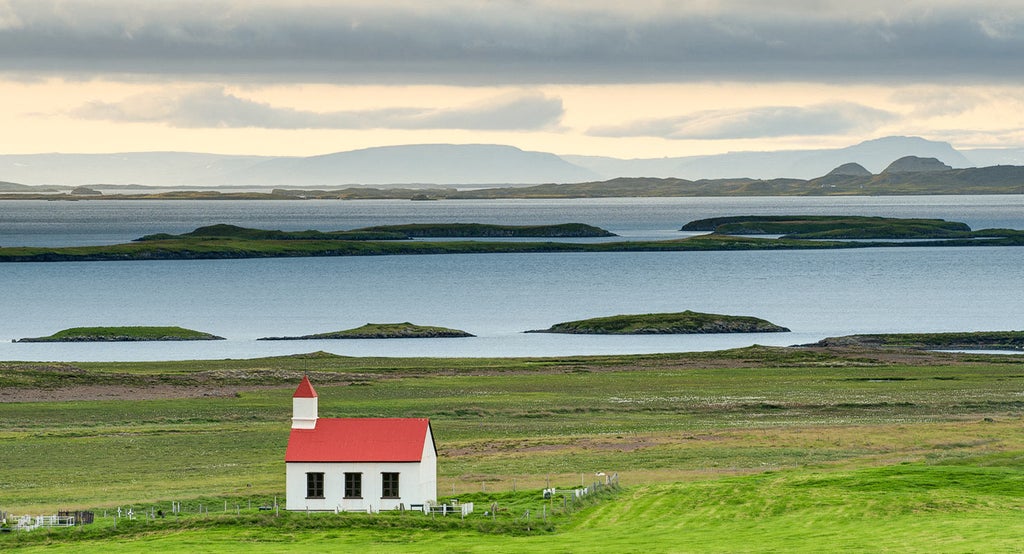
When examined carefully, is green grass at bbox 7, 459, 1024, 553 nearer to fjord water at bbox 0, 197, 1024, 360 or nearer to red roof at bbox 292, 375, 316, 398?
red roof at bbox 292, 375, 316, 398

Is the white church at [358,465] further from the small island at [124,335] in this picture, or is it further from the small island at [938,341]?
the small island at [124,335]

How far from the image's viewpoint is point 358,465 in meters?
46.3

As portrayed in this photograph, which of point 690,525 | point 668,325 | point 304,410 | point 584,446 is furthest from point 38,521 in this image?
point 668,325

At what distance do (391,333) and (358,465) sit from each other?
279 feet

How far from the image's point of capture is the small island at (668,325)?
133375 mm

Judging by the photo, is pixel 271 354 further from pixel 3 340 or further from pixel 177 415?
pixel 177 415

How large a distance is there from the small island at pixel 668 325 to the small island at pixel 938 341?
43.8 ft

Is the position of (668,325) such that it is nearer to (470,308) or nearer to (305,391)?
(470,308)

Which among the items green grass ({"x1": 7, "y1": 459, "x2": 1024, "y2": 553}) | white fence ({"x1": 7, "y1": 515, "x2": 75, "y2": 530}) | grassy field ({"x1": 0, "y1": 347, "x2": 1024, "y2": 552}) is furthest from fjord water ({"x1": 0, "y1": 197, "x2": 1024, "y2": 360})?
white fence ({"x1": 7, "y1": 515, "x2": 75, "y2": 530})

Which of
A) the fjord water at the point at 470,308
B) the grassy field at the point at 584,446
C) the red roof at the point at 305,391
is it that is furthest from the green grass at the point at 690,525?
the fjord water at the point at 470,308

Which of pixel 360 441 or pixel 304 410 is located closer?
pixel 360 441

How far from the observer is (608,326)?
13538 cm

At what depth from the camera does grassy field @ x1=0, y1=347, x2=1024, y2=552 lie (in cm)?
4303

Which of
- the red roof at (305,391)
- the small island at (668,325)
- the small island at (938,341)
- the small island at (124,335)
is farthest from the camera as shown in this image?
the small island at (668,325)
